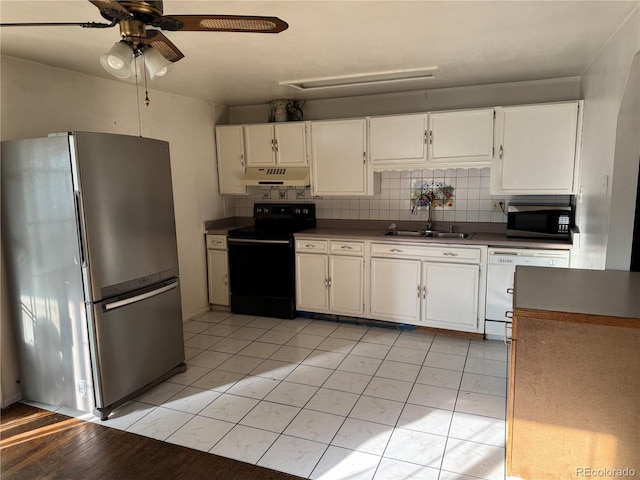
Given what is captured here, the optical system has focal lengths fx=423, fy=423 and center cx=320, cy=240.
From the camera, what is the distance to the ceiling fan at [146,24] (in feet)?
4.54

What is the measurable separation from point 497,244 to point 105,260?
293 cm

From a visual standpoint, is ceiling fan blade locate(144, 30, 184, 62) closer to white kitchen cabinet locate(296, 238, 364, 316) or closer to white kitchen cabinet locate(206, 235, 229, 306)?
white kitchen cabinet locate(296, 238, 364, 316)

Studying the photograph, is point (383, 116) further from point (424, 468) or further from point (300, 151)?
point (424, 468)

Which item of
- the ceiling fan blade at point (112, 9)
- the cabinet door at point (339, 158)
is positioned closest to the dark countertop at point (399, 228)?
the cabinet door at point (339, 158)

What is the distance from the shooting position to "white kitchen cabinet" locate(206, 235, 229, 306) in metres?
4.51

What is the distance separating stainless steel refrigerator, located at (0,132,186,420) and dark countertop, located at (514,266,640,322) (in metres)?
2.23

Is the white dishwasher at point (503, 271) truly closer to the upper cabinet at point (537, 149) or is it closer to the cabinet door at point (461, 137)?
the upper cabinet at point (537, 149)

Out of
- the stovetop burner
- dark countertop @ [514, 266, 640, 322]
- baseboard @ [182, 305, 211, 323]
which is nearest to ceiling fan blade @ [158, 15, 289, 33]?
dark countertop @ [514, 266, 640, 322]

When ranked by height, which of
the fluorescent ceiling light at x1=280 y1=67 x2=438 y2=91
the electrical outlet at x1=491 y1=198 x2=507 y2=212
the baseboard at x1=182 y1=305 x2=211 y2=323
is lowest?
the baseboard at x1=182 y1=305 x2=211 y2=323

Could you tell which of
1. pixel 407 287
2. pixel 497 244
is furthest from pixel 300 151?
pixel 497 244

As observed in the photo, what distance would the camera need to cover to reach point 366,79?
3.58 m

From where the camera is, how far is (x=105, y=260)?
252cm

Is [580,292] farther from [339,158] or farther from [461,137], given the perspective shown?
[339,158]

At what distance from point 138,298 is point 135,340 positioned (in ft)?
0.90
